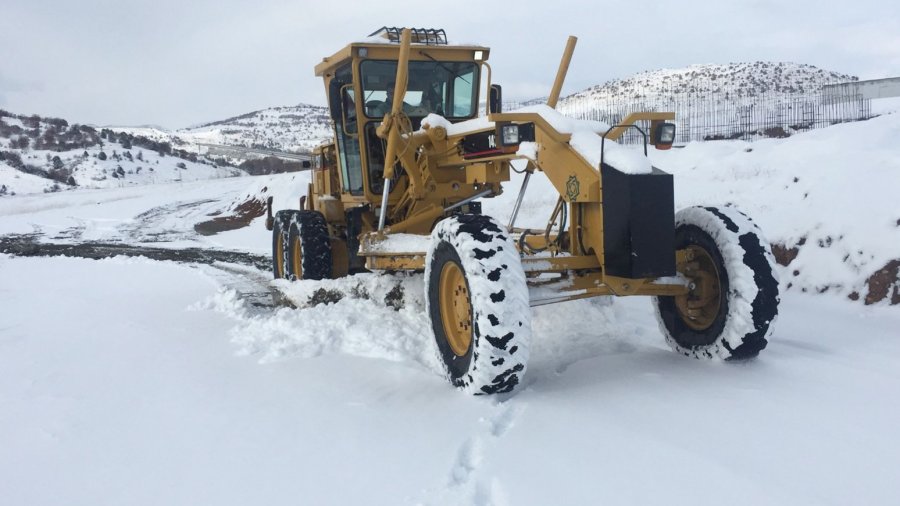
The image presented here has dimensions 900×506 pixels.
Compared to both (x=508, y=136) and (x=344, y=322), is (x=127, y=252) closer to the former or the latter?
(x=344, y=322)

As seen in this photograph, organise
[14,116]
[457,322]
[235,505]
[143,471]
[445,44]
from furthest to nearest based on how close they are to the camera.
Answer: [14,116], [445,44], [457,322], [143,471], [235,505]

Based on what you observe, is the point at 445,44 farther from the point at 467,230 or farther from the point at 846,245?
the point at 846,245

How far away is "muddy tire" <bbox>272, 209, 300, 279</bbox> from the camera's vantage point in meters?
8.61

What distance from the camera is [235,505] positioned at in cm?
291

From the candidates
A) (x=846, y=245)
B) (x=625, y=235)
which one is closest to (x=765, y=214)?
(x=846, y=245)

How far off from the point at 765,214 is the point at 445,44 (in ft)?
14.3

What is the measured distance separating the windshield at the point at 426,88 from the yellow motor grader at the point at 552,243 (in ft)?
0.54

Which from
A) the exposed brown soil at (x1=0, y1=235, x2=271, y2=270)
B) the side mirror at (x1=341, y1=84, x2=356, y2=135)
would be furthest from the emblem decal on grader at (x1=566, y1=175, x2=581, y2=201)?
the exposed brown soil at (x1=0, y1=235, x2=271, y2=270)

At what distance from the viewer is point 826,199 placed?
24.6 ft

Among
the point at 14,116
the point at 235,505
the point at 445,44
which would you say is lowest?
the point at 235,505

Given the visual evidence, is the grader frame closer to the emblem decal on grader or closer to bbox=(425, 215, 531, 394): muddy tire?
the emblem decal on grader

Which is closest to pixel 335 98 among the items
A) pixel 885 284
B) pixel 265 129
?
pixel 885 284

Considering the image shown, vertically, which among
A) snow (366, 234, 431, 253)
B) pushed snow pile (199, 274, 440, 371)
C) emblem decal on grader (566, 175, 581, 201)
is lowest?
pushed snow pile (199, 274, 440, 371)

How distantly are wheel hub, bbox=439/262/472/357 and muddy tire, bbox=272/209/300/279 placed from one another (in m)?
4.33
